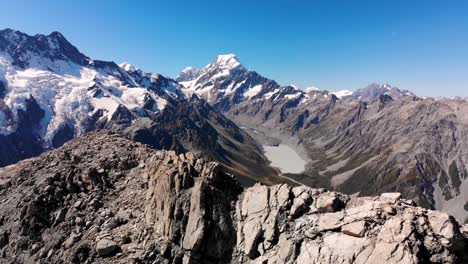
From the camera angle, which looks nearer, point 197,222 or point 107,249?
point 107,249

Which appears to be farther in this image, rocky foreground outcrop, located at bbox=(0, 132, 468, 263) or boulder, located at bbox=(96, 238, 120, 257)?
boulder, located at bbox=(96, 238, 120, 257)

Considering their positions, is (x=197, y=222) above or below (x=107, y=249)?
above

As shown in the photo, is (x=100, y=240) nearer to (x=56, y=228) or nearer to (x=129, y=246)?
(x=129, y=246)

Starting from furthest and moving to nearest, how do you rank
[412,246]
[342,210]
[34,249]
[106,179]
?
[106,179] → [34,249] → [342,210] → [412,246]

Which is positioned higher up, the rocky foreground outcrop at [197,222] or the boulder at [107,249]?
the rocky foreground outcrop at [197,222]

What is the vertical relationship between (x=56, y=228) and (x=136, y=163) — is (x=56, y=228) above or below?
below

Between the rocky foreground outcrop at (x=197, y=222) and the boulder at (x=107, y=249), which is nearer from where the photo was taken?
the rocky foreground outcrop at (x=197, y=222)

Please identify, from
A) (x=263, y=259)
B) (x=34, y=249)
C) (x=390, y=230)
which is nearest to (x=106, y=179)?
(x=34, y=249)

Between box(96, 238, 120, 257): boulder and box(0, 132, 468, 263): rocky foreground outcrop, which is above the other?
box(0, 132, 468, 263): rocky foreground outcrop
